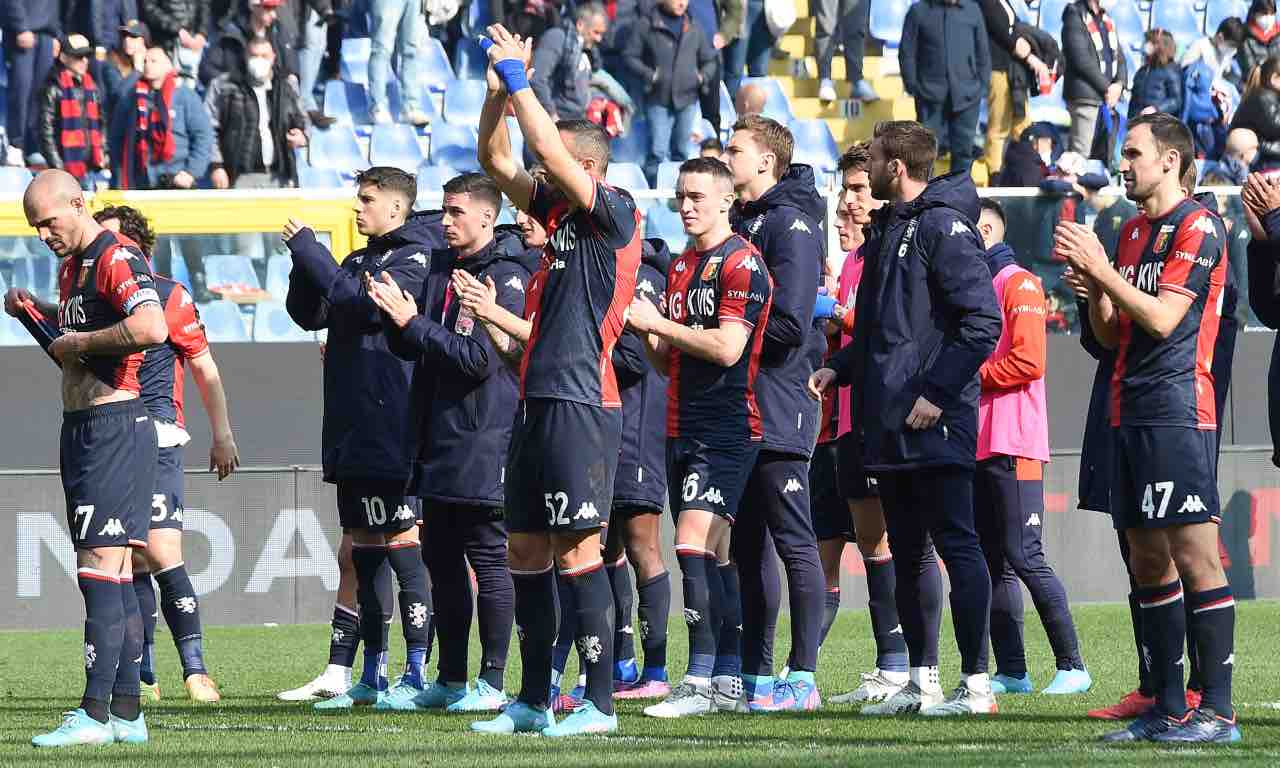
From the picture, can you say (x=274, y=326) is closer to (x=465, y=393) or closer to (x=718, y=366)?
(x=465, y=393)

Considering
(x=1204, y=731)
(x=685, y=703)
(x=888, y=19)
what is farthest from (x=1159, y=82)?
(x=1204, y=731)

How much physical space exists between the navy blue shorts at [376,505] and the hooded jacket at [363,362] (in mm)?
57

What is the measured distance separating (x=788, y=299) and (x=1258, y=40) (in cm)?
1330

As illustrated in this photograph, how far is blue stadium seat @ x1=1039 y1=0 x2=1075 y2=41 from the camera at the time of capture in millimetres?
20438

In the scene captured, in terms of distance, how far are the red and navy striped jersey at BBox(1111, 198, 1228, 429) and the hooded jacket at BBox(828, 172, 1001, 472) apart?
2.17ft

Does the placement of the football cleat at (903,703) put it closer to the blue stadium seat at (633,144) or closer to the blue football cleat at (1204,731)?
the blue football cleat at (1204,731)

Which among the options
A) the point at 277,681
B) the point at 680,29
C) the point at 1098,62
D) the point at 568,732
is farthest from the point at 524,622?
the point at 1098,62

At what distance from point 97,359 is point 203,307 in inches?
262

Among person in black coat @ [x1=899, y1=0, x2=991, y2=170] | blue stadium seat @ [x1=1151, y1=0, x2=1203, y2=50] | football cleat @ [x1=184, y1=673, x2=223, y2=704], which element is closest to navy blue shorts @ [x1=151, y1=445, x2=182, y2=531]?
football cleat @ [x1=184, y1=673, x2=223, y2=704]

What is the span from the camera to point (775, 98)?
1945 centimetres

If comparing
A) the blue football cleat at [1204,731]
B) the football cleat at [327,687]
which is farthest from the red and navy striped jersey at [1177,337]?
the football cleat at [327,687]

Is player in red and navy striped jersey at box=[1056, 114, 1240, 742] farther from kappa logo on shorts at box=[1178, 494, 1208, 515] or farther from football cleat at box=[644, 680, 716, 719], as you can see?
football cleat at box=[644, 680, 716, 719]

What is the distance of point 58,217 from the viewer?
23.1 ft

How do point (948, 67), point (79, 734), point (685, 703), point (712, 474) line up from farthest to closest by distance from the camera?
point (948, 67) < point (685, 703) < point (712, 474) < point (79, 734)
